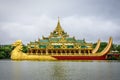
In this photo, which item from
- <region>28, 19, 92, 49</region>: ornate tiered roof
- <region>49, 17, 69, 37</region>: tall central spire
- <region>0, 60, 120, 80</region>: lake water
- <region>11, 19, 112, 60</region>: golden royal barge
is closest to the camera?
<region>0, 60, 120, 80</region>: lake water

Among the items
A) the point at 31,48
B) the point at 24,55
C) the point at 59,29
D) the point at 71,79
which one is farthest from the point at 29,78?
the point at 59,29

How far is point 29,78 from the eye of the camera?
17031 millimetres

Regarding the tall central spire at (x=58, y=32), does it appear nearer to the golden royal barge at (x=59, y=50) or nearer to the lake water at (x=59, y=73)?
the golden royal barge at (x=59, y=50)

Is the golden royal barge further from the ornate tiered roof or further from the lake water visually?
the lake water

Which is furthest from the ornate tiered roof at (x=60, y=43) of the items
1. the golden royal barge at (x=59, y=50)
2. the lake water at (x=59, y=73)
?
the lake water at (x=59, y=73)

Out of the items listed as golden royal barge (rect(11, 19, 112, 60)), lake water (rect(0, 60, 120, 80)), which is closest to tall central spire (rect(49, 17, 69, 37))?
golden royal barge (rect(11, 19, 112, 60))

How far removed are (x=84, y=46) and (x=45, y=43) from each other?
8199 millimetres

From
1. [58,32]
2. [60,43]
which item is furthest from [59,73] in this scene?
[58,32]

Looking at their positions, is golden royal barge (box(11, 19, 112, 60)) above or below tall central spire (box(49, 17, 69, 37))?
below

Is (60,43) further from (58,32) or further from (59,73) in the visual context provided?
(59,73)

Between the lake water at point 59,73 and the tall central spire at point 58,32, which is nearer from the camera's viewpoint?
the lake water at point 59,73

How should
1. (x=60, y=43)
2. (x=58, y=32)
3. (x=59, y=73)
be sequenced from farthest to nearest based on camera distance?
1. (x=58, y=32)
2. (x=60, y=43)
3. (x=59, y=73)

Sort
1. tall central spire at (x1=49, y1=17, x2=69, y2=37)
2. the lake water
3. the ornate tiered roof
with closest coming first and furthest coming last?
1. the lake water
2. the ornate tiered roof
3. tall central spire at (x1=49, y1=17, x2=69, y2=37)

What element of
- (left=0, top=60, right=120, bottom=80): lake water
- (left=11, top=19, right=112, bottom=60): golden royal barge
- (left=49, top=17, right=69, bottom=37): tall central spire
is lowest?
(left=0, top=60, right=120, bottom=80): lake water
